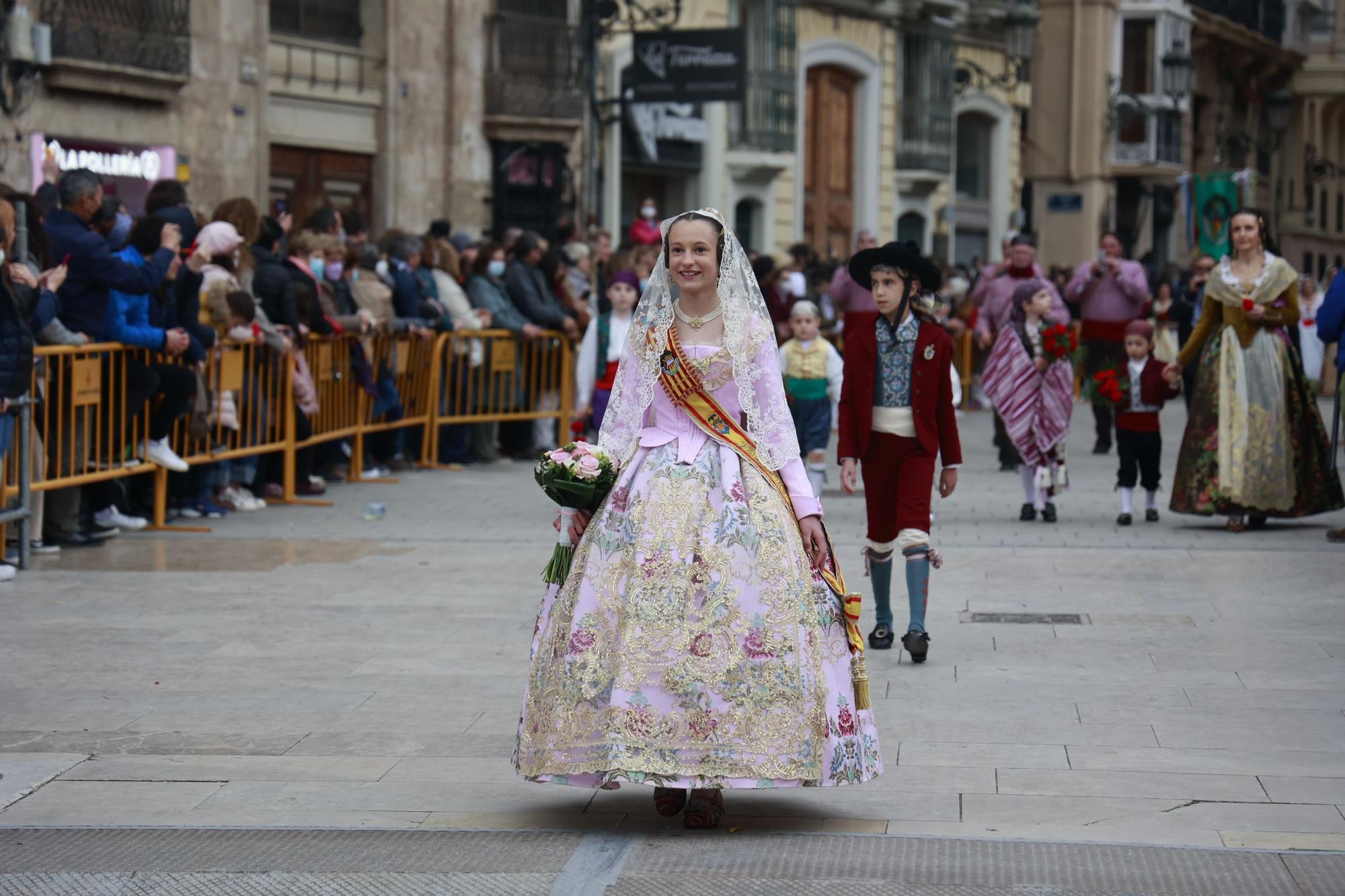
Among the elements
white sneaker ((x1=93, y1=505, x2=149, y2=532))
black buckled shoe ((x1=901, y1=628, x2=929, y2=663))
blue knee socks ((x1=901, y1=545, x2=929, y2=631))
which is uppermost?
blue knee socks ((x1=901, y1=545, x2=929, y2=631))

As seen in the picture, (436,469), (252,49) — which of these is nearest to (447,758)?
(436,469)

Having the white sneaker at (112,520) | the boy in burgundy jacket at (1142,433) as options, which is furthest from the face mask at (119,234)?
the boy in burgundy jacket at (1142,433)

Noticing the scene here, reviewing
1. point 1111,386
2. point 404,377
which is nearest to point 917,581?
point 1111,386

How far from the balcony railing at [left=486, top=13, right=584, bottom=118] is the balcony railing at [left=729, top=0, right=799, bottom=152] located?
19.4 ft

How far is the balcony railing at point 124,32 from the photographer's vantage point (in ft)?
60.9

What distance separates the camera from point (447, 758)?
Answer: 691 centimetres

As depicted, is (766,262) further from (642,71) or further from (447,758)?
(447,758)

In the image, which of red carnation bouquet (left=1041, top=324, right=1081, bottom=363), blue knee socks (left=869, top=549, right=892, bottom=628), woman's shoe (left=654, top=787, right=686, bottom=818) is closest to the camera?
woman's shoe (left=654, top=787, right=686, bottom=818)

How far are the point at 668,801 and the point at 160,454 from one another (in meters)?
7.14

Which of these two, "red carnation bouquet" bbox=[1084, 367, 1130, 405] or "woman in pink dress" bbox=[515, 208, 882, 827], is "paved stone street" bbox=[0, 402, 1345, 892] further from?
"red carnation bouquet" bbox=[1084, 367, 1130, 405]

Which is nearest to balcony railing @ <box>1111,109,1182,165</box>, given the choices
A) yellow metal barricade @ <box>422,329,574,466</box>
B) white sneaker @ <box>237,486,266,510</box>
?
yellow metal barricade @ <box>422,329,574,466</box>

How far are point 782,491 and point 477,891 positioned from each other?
5.04ft

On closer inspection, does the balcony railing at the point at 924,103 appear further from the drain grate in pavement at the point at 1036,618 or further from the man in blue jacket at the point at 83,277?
the drain grate in pavement at the point at 1036,618

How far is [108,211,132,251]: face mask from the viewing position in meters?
12.3
